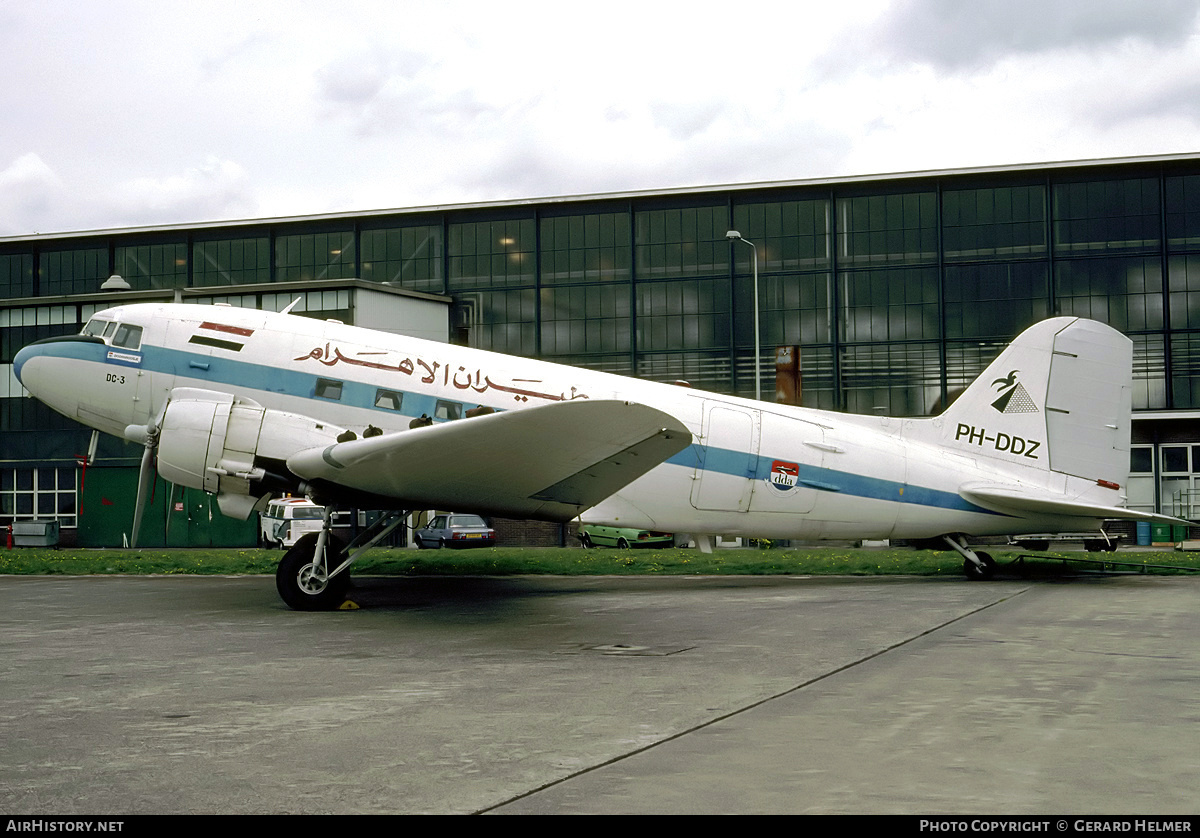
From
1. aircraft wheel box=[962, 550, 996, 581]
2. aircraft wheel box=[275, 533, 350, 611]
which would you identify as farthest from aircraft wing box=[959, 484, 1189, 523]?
aircraft wheel box=[275, 533, 350, 611]

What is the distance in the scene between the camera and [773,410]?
17.8 metres

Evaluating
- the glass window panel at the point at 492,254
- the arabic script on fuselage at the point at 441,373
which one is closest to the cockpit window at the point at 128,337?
the arabic script on fuselage at the point at 441,373

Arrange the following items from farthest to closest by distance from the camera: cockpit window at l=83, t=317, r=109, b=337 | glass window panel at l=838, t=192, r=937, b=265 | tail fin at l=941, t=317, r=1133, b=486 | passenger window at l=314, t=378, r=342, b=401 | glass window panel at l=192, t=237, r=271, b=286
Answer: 1. glass window panel at l=192, t=237, r=271, b=286
2. glass window panel at l=838, t=192, r=937, b=265
3. tail fin at l=941, t=317, r=1133, b=486
4. cockpit window at l=83, t=317, r=109, b=337
5. passenger window at l=314, t=378, r=342, b=401

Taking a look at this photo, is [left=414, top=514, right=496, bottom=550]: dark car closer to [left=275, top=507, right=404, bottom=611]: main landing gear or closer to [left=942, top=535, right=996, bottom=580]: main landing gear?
[left=942, top=535, right=996, bottom=580]: main landing gear

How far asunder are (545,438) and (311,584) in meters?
4.89

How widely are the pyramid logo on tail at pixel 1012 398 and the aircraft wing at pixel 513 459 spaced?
815cm

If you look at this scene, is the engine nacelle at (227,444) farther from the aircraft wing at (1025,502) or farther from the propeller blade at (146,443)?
the aircraft wing at (1025,502)

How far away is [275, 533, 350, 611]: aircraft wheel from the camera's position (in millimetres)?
14812

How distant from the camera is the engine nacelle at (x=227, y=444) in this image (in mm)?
15047

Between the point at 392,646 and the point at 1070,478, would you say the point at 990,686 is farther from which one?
the point at 1070,478
